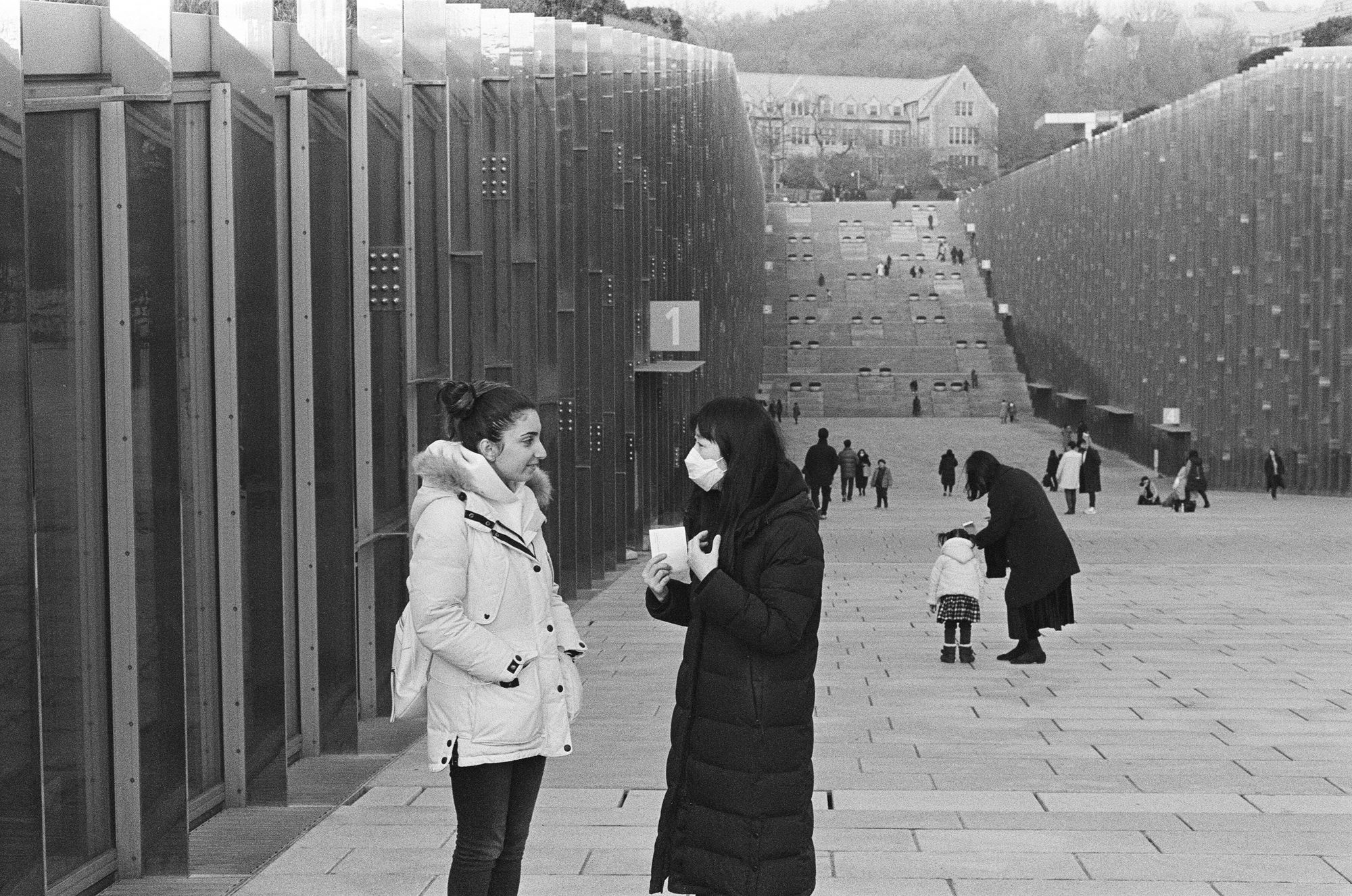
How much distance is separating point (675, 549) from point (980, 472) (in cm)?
738

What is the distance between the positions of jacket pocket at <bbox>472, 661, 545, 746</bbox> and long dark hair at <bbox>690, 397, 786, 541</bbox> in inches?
26.6

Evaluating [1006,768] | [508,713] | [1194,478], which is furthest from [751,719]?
[1194,478]

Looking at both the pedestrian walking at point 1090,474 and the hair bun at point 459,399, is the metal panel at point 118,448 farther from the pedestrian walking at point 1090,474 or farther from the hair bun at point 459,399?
the pedestrian walking at point 1090,474

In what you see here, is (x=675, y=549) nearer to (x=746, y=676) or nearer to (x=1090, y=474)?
(x=746, y=676)

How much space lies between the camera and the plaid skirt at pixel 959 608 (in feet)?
43.0

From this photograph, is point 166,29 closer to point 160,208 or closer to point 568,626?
point 160,208

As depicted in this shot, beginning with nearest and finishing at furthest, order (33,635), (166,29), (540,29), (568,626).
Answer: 1. (568,626)
2. (33,635)
3. (166,29)
4. (540,29)

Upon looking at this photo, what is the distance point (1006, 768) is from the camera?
30.3ft

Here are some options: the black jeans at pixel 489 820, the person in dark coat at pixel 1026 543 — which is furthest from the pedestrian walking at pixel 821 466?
the black jeans at pixel 489 820

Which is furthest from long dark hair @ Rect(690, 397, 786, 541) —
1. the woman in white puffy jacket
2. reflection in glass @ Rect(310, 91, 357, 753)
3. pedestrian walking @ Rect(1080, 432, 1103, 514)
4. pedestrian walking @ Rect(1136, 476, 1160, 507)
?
pedestrian walking @ Rect(1136, 476, 1160, 507)

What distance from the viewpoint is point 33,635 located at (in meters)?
5.91

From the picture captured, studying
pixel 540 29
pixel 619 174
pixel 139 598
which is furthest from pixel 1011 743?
pixel 619 174

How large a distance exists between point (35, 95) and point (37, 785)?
2.27 meters

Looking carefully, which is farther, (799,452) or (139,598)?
(799,452)
